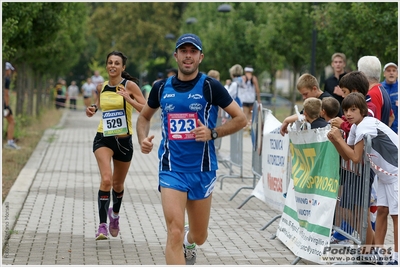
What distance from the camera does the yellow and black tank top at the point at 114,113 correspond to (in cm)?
922

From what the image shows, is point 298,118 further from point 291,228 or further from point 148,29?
point 148,29

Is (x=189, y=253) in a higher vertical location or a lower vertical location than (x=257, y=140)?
lower

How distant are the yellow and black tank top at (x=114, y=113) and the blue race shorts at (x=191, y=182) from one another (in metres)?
2.55

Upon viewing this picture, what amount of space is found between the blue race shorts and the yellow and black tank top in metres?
2.55

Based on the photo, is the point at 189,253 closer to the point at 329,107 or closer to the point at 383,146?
the point at 383,146

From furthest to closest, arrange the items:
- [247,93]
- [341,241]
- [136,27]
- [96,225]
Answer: [136,27] → [247,93] → [96,225] → [341,241]

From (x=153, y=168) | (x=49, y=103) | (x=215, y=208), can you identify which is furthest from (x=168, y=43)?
(x=215, y=208)

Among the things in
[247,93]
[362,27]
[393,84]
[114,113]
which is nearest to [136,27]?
[247,93]

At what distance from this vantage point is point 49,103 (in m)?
51.5

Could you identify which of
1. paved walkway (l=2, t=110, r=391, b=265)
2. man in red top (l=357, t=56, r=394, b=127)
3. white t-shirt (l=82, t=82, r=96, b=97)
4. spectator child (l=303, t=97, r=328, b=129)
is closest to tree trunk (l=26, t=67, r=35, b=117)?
white t-shirt (l=82, t=82, r=96, b=97)

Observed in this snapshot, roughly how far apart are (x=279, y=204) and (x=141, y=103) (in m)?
1.92

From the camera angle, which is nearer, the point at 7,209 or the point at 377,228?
the point at 377,228

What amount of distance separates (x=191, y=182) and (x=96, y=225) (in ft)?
11.8

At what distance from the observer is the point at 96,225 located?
10.1 m
